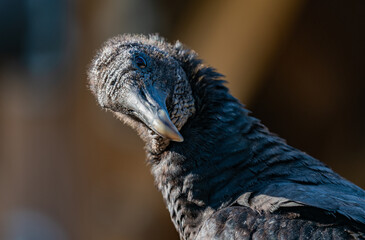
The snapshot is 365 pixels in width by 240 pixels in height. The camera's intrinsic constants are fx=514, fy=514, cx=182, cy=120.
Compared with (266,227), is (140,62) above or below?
above

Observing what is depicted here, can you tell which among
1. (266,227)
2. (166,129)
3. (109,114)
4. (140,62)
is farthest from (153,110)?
(109,114)

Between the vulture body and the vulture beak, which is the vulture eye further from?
the vulture beak

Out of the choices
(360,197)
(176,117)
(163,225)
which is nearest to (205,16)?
(163,225)

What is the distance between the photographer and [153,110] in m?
2.39

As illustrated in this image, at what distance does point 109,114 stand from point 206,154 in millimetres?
3665

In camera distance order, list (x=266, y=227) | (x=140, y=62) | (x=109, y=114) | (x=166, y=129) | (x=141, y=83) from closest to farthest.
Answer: (x=266, y=227) < (x=166, y=129) < (x=141, y=83) < (x=140, y=62) < (x=109, y=114)

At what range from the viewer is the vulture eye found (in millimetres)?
2629

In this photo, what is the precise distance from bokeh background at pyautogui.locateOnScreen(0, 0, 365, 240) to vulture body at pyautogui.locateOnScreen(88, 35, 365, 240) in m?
2.74

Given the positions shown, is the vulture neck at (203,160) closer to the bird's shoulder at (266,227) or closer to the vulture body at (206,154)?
the vulture body at (206,154)

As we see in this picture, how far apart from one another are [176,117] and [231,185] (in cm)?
46

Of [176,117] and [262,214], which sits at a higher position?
[176,117]

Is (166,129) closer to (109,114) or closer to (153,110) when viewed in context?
(153,110)

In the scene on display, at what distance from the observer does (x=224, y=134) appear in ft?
8.70

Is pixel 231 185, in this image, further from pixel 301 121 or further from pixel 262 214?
pixel 301 121
